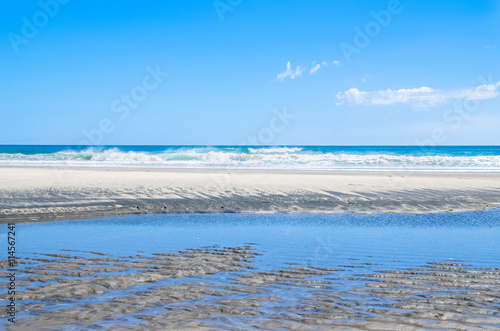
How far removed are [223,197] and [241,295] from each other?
10110 mm

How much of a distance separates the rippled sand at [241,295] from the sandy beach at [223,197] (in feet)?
19.2

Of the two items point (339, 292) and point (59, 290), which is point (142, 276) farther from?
point (339, 292)

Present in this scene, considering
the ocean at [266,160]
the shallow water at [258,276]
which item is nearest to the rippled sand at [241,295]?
the shallow water at [258,276]

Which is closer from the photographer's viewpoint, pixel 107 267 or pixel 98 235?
pixel 107 267

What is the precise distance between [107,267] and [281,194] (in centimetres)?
1013

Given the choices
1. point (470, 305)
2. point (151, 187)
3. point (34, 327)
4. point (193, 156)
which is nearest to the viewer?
point (34, 327)

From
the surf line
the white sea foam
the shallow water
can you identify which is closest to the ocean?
the white sea foam

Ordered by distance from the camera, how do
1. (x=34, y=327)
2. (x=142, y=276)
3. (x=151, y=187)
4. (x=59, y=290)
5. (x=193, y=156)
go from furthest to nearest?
1. (x=193, y=156)
2. (x=151, y=187)
3. (x=142, y=276)
4. (x=59, y=290)
5. (x=34, y=327)

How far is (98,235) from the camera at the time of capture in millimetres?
8625

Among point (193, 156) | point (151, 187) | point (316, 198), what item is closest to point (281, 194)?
point (316, 198)

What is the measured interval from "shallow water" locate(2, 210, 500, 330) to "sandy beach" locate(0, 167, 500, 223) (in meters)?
2.47

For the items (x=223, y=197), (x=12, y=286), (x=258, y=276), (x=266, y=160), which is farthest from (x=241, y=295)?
(x=266, y=160)

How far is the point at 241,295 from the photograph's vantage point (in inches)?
186

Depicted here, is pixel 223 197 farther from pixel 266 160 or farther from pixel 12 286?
pixel 266 160
